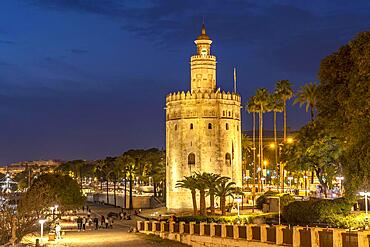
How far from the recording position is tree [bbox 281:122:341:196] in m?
47.6

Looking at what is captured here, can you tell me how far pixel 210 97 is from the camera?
6138cm

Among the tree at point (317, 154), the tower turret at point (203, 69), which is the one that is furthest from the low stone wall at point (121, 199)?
the tree at point (317, 154)

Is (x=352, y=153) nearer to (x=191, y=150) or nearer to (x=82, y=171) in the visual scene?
(x=191, y=150)

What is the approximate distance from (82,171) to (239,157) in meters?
103

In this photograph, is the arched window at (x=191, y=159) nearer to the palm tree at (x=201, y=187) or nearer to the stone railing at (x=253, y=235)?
the palm tree at (x=201, y=187)

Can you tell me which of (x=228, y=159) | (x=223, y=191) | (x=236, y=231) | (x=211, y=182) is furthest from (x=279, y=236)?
(x=228, y=159)

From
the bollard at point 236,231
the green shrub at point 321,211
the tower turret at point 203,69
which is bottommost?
the bollard at point 236,231

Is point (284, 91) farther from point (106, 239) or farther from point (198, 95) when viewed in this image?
A: point (106, 239)

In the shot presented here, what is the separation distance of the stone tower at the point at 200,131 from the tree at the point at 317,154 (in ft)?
28.7

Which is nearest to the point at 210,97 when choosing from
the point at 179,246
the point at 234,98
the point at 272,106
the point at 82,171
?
the point at 234,98

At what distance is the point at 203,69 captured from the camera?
2473 inches

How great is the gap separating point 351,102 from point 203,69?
36.6 metres

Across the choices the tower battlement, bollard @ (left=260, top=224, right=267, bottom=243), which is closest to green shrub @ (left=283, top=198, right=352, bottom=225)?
bollard @ (left=260, top=224, right=267, bottom=243)

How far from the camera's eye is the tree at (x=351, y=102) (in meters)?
26.5
